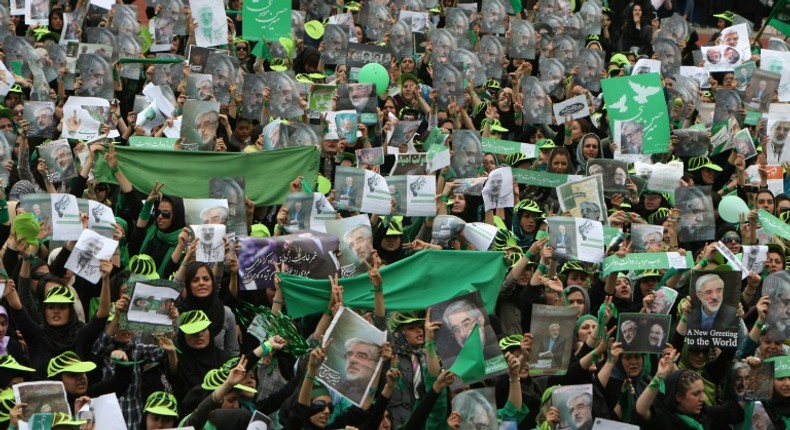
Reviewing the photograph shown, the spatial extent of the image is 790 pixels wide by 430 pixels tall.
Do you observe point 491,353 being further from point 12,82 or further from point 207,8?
point 207,8

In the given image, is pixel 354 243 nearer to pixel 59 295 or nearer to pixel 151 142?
pixel 59 295

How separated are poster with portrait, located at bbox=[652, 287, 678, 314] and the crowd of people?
22mm

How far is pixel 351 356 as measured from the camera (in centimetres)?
1091

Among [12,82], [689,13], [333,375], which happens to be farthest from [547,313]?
[689,13]

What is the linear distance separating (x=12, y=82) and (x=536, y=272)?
5187mm

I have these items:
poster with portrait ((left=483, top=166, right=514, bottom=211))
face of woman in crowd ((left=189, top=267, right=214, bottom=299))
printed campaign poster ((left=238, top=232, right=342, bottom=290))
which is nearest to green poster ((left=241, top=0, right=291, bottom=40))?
poster with portrait ((left=483, top=166, right=514, bottom=211))

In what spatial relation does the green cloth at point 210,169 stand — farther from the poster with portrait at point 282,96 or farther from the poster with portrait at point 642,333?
the poster with portrait at point 642,333

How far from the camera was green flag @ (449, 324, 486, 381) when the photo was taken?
11.0 metres

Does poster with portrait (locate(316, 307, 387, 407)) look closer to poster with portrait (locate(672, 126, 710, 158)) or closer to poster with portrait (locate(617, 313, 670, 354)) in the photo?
poster with portrait (locate(617, 313, 670, 354))

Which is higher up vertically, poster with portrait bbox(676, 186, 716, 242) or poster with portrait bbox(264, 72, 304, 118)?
poster with portrait bbox(264, 72, 304, 118)

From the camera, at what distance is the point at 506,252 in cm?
1313

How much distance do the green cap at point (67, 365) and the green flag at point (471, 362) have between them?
6.56ft

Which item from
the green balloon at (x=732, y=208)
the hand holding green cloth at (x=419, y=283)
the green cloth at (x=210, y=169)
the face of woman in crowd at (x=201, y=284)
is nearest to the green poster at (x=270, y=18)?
the green cloth at (x=210, y=169)

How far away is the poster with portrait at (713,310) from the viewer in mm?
12281
